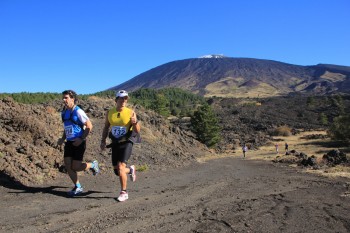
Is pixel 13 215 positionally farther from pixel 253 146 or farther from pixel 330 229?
pixel 253 146

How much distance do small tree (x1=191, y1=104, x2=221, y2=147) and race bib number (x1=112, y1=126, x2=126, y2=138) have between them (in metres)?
39.0

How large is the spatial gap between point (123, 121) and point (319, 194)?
4320mm

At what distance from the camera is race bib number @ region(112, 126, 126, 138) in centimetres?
671

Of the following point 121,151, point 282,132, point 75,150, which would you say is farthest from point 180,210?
point 282,132

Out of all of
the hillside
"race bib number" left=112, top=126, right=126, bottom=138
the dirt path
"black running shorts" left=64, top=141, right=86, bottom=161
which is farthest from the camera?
the hillside

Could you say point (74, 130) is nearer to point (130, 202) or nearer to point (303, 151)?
point (130, 202)

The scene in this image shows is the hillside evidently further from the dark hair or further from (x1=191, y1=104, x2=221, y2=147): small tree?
(x1=191, y1=104, x2=221, y2=147): small tree

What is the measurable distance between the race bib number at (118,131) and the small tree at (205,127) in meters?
39.0

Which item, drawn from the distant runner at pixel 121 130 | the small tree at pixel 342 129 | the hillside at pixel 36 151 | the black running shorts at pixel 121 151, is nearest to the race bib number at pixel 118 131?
the distant runner at pixel 121 130

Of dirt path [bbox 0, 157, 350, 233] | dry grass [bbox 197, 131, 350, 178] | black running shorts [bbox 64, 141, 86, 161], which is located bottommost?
dry grass [bbox 197, 131, 350, 178]

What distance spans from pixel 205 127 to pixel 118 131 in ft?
129

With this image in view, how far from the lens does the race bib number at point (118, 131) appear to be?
6.71 meters

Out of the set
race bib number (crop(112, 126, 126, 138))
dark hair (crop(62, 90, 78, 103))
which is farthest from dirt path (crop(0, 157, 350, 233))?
dark hair (crop(62, 90, 78, 103))

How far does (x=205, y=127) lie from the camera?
45656 millimetres
